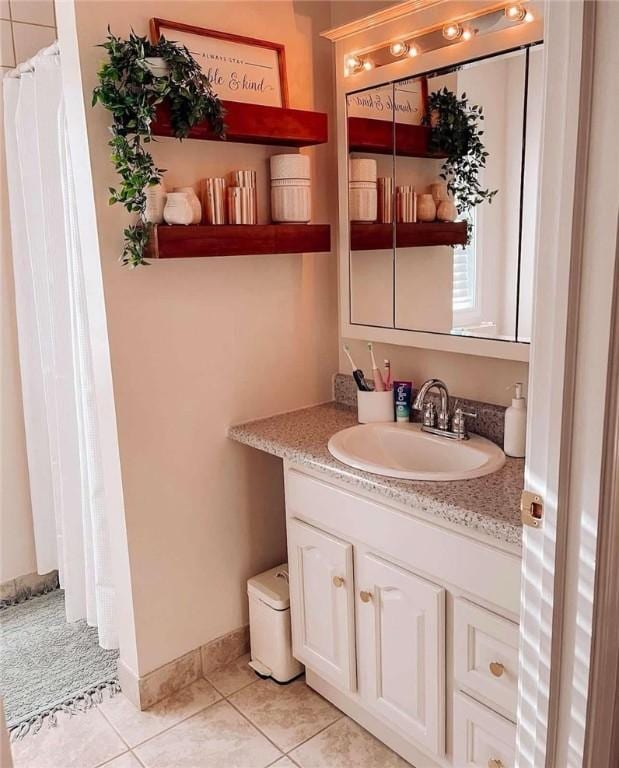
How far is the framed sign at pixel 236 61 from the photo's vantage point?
1915 millimetres

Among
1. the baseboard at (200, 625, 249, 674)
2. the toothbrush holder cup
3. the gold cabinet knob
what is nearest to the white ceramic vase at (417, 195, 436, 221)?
the toothbrush holder cup

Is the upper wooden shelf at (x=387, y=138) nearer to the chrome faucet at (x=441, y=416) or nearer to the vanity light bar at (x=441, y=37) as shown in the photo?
the vanity light bar at (x=441, y=37)

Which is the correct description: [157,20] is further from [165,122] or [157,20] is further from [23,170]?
[23,170]

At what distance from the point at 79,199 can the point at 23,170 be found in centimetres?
60

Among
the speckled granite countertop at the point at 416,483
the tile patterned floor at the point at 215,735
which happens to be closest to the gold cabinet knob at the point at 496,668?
the speckled granite countertop at the point at 416,483

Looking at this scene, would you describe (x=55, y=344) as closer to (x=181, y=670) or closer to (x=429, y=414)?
(x=181, y=670)

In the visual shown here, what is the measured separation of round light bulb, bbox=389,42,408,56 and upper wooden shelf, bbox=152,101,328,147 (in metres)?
0.28

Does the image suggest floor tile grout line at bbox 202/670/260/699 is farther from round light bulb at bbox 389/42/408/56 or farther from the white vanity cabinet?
round light bulb at bbox 389/42/408/56

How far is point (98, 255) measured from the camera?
6.13 feet

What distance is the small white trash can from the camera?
2.18m

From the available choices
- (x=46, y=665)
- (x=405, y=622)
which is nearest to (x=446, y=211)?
(x=405, y=622)

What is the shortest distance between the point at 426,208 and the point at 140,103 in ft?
2.74

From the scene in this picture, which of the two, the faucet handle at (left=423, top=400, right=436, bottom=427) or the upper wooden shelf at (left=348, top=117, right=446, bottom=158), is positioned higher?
the upper wooden shelf at (left=348, top=117, right=446, bottom=158)

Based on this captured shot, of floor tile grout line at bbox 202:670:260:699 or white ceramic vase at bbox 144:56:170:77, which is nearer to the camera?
white ceramic vase at bbox 144:56:170:77
